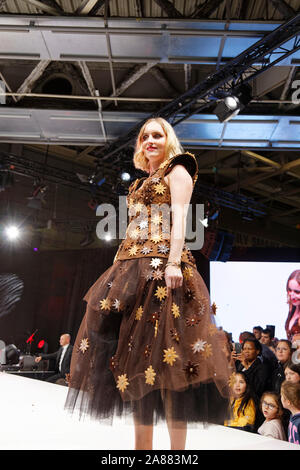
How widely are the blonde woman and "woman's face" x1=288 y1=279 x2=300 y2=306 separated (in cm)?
635

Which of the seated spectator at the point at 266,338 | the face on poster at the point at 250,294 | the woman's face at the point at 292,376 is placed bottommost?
the woman's face at the point at 292,376

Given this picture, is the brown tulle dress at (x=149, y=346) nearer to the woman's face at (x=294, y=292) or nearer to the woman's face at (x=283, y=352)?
the woman's face at (x=283, y=352)

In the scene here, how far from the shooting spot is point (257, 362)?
361 centimetres

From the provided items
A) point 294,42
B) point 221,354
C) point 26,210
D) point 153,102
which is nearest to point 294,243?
point 26,210

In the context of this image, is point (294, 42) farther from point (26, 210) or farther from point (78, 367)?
point (26, 210)

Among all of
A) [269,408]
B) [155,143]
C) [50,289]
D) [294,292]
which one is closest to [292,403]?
[269,408]

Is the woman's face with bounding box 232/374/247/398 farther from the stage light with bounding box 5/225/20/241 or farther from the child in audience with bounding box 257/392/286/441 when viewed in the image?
Result: the stage light with bounding box 5/225/20/241

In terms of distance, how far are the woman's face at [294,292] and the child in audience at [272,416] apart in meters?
4.69

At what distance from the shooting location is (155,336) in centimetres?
138

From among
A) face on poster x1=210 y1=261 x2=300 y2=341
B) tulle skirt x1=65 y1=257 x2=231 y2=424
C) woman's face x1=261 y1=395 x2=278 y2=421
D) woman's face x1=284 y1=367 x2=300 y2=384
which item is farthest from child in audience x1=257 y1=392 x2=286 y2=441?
face on poster x1=210 y1=261 x2=300 y2=341

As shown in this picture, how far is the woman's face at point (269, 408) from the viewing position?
286cm

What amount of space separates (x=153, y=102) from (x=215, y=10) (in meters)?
1.56

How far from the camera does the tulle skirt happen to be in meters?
1.33

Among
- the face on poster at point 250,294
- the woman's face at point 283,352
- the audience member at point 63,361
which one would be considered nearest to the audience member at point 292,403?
the woman's face at point 283,352
